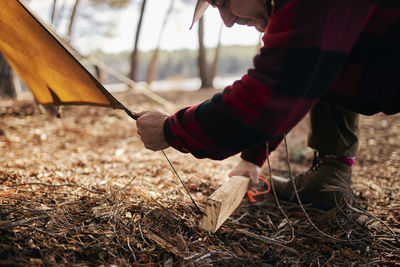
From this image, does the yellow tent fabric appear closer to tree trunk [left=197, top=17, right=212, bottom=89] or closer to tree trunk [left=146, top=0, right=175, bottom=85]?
tree trunk [left=197, top=17, right=212, bottom=89]

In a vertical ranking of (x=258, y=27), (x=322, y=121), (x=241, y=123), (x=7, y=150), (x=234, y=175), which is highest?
(x=258, y=27)

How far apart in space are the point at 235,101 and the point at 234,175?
567mm

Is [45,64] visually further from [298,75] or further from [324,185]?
[324,185]

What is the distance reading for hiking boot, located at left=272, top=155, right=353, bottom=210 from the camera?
54.5 inches

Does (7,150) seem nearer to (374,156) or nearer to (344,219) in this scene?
(344,219)

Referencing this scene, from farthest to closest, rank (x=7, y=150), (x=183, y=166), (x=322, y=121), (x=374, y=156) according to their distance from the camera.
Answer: (x=374, y=156), (x=7, y=150), (x=183, y=166), (x=322, y=121)

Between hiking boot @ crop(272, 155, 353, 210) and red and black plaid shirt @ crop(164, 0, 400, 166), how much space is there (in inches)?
21.5

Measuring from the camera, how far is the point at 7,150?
2.10 metres

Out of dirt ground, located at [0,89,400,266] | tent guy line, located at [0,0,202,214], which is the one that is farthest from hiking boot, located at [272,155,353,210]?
tent guy line, located at [0,0,202,214]

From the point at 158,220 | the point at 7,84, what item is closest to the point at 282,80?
the point at 158,220

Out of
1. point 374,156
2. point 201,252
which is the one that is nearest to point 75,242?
point 201,252

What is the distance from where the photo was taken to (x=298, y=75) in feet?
2.38

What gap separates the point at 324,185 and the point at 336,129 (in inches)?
12.2

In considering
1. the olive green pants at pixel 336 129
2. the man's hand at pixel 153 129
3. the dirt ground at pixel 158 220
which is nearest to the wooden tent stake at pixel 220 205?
the dirt ground at pixel 158 220
